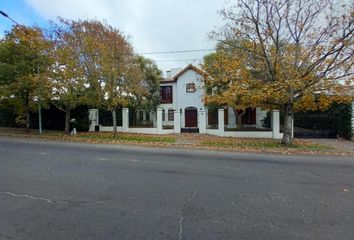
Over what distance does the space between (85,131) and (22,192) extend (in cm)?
1915

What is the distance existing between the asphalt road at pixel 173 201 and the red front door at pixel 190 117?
24.3 m

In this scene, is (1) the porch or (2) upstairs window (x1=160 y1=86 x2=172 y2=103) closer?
(1) the porch

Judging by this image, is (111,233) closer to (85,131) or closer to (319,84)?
(319,84)

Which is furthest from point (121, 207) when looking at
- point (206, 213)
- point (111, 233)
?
point (206, 213)

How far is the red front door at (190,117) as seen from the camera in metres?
33.8

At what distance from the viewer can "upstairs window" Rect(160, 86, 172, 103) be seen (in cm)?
3516

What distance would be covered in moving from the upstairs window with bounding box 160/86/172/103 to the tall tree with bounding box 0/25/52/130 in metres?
16.5

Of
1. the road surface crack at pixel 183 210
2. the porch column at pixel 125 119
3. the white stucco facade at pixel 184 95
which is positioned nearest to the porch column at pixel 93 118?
the porch column at pixel 125 119

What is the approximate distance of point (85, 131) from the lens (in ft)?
80.8

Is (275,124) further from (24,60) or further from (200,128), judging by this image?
(24,60)

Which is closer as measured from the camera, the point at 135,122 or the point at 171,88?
the point at 135,122

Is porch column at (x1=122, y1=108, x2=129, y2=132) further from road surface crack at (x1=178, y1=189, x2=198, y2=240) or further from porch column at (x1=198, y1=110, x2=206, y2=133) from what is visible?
road surface crack at (x1=178, y1=189, x2=198, y2=240)

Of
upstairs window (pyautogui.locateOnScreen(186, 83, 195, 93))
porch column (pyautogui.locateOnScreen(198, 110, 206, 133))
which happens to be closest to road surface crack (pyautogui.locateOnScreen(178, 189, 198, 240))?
porch column (pyautogui.locateOnScreen(198, 110, 206, 133))

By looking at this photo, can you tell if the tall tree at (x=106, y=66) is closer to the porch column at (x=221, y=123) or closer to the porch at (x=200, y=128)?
the porch at (x=200, y=128)
